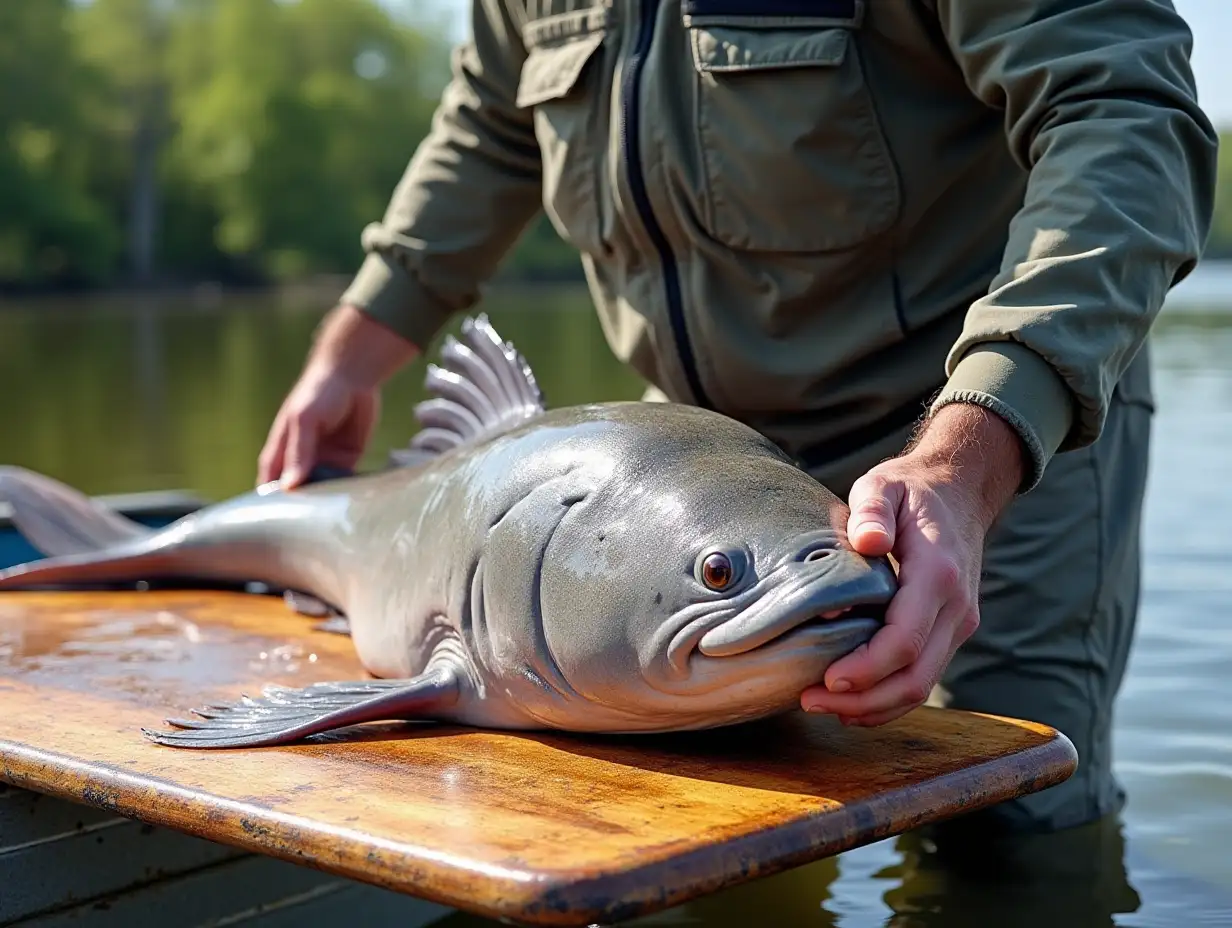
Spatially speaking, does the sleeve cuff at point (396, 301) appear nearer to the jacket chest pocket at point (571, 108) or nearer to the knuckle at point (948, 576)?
the jacket chest pocket at point (571, 108)

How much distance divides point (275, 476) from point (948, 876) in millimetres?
1818

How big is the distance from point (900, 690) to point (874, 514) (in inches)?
8.7

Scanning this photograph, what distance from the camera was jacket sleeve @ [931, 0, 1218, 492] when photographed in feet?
8.13

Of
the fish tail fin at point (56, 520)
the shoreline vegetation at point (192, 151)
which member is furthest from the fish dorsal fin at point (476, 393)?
the shoreline vegetation at point (192, 151)

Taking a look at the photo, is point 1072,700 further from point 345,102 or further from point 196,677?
point 345,102

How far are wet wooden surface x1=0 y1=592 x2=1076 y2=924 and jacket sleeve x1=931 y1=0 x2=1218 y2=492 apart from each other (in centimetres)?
48

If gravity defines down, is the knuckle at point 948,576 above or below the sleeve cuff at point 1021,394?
below

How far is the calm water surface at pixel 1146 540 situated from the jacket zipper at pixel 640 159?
3.99 feet

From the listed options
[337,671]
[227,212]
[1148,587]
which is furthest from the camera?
[227,212]

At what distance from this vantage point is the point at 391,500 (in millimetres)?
3361

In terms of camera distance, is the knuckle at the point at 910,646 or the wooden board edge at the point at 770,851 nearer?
the wooden board edge at the point at 770,851

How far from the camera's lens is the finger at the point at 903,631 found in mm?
2080

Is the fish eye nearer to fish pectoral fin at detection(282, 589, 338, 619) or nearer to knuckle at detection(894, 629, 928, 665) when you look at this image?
knuckle at detection(894, 629, 928, 665)

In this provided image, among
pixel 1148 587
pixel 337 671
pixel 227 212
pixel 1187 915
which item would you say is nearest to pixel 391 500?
pixel 337 671
